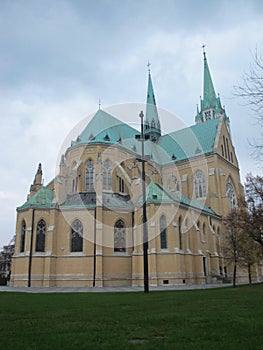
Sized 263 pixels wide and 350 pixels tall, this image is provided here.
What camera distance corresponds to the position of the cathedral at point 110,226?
32.4 metres

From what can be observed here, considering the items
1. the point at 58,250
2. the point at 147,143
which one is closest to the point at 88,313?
the point at 58,250

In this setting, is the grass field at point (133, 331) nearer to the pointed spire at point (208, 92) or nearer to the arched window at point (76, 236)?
the arched window at point (76, 236)

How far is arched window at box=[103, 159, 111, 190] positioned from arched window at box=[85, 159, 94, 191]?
5.24 feet

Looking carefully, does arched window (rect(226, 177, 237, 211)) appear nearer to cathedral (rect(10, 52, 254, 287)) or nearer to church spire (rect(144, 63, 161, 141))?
cathedral (rect(10, 52, 254, 287))

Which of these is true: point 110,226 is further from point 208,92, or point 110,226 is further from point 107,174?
point 208,92

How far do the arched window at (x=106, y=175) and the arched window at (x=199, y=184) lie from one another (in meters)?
14.8

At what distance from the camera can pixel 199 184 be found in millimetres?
49156

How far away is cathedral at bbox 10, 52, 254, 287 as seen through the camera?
32406mm

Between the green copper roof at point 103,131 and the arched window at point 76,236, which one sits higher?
the green copper roof at point 103,131

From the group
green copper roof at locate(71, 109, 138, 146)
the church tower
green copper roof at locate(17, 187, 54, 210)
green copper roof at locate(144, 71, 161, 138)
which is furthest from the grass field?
the church tower

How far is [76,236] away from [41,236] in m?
3.63

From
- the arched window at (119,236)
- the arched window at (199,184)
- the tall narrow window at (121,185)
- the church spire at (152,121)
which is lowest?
the arched window at (119,236)

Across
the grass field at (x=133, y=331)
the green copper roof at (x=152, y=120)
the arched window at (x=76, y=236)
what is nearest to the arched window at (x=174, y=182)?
the green copper roof at (x=152, y=120)

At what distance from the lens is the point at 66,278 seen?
32.4 m
